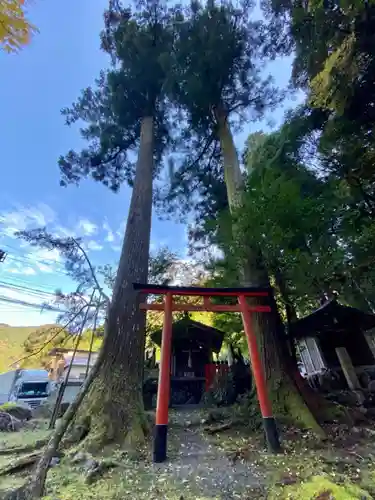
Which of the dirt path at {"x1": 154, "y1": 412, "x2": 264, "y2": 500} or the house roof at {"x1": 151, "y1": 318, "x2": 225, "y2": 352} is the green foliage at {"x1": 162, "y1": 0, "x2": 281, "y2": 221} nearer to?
the house roof at {"x1": 151, "y1": 318, "x2": 225, "y2": 352}

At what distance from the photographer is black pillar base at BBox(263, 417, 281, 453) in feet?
Answer: 13.2

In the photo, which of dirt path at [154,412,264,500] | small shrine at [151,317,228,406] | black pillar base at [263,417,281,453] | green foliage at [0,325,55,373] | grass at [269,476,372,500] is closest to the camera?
grass at [269,476,372,500]

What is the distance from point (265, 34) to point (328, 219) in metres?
8.13

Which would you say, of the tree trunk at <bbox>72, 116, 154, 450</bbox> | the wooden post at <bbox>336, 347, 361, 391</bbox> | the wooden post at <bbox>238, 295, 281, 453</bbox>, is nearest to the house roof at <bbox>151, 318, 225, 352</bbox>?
the wooden post at <bbox>336, 347, 361, 391</bbox>

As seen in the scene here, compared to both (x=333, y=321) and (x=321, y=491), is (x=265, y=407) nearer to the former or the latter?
(x=321, y=491)

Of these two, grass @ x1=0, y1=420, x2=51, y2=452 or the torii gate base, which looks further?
grass @ x1=0, y1=420, x2=51, y2=452

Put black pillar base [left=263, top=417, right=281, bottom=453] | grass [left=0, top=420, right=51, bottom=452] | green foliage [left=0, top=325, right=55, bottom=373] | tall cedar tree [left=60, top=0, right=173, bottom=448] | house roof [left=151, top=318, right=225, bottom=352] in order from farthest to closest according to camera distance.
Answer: green foliage [left=0, top=325, right=55, bottom=373] → house roof [left=151, top=318, right=225, bottom=352] → tall cedar tree [left=60, top=0, right=173, bottom=448] → grass [left=0, top=420, right=51, bottom=452] → black pillar base [left=263, top=417, right=281, bottom=453]

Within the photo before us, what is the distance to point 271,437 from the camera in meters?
4.11

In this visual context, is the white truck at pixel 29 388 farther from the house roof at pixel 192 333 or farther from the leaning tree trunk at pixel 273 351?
the leaning tree trunk at pixel 273 351

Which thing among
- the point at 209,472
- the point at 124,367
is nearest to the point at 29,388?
the point at 124,367

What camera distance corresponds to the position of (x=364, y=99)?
6.82 m

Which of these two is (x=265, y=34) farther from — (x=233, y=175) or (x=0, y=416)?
(x=0, y=416)

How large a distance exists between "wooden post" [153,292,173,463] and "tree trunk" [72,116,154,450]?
1.49 ft

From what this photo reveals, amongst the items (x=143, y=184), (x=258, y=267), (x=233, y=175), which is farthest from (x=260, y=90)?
(x=258, y=267)
